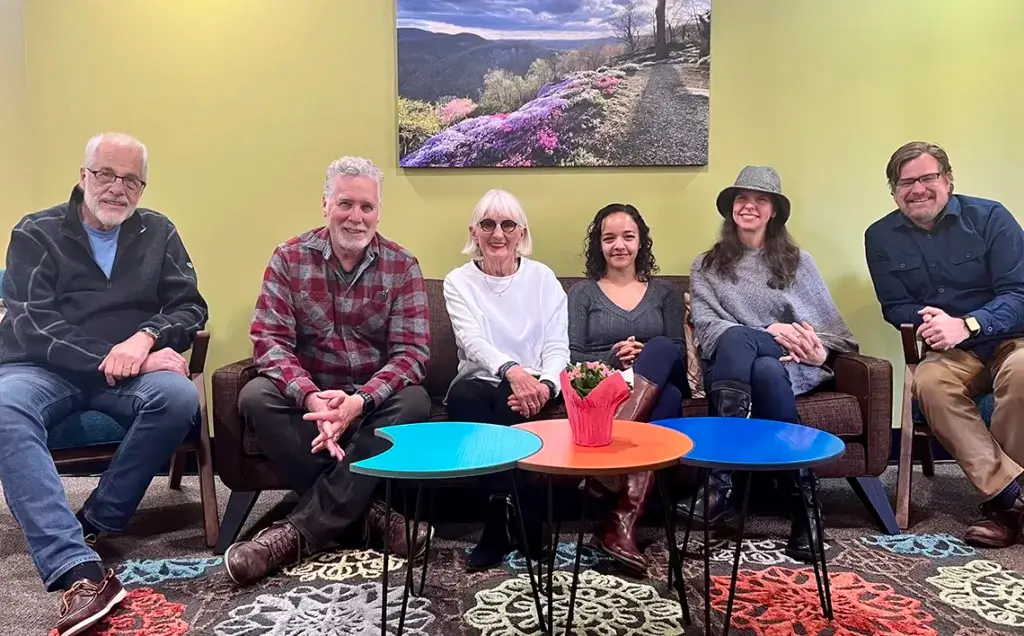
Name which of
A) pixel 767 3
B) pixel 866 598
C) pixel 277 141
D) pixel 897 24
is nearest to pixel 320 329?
pixel 277 141

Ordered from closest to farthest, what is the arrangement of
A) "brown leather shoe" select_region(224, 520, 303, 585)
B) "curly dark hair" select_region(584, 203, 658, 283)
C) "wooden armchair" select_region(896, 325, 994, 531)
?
"brown leather shoe" select_region(224, 520, 303, 585)
"wooden armchair" select_region(896, 325, 994, 531)
"curly dark hair" select_region(584, 203, 658, 283)

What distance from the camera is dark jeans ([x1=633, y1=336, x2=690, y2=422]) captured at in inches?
98.2

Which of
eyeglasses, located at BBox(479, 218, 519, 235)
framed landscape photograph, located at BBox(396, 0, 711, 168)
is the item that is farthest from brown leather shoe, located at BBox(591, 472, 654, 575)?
framed landscape photograph, located at BBox(396, 0, 711, 168)

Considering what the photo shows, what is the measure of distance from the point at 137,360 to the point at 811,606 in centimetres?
209

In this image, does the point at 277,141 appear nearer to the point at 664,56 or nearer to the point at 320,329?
the point at 320,329

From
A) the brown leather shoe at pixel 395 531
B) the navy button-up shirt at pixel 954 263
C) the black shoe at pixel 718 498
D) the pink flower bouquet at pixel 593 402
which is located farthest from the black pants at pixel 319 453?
the navy button-up shirt at pixel 954 263

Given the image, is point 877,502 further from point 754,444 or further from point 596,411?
point 596,411

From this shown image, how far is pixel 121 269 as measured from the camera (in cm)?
252

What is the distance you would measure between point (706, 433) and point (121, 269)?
1.96 meters

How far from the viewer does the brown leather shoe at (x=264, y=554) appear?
2.11 metres

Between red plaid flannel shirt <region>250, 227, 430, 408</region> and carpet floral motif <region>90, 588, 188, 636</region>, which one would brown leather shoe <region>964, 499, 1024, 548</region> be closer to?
red plaid flannel shirt <region>250, 227, 430, 408</region>

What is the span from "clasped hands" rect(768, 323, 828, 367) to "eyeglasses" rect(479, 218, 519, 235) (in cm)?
103

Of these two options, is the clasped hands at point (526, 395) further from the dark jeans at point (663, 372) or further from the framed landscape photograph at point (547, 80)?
the framed landscape photograph at point (547, 80)

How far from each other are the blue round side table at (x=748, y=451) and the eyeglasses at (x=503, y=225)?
103 cm
